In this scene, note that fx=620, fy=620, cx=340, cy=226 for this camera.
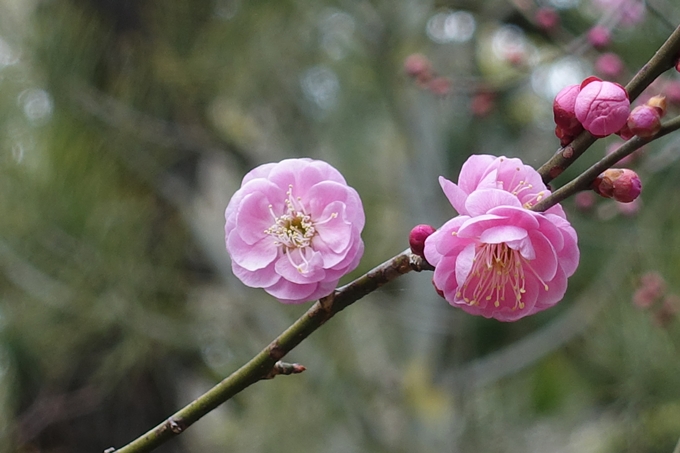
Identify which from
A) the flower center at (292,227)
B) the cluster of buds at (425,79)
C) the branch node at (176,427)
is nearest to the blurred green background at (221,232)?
the cluster of buds at (425,79)

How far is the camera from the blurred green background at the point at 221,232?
1.24 metres

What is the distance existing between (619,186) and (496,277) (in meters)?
0.09

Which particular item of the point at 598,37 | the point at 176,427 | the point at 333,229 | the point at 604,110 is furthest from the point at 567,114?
the point at 598,37

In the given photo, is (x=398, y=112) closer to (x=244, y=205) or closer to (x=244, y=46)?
(x=244, y=46)

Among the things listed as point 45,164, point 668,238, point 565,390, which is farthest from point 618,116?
point 565,390

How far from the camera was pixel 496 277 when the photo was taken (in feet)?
1.22

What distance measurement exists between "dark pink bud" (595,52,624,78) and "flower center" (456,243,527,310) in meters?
0.59

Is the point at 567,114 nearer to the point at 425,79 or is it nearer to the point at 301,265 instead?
the point at 301,265

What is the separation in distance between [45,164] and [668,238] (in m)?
1.21

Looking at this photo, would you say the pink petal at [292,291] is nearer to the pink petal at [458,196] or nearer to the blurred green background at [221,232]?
the pink petal at [458,196]

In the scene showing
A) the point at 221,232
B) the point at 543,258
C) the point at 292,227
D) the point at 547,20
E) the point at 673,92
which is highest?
the point at 221,232

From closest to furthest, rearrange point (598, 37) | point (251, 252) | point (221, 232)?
point (251, 252) → point (598, 37) → point (221, 232)

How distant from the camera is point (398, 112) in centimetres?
168

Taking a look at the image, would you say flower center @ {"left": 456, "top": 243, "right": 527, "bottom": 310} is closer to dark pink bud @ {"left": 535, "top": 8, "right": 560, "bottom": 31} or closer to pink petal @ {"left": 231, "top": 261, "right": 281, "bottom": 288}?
pink petal @ {"left": 231, "top": 261, "right": 281, "bottom": 288}
